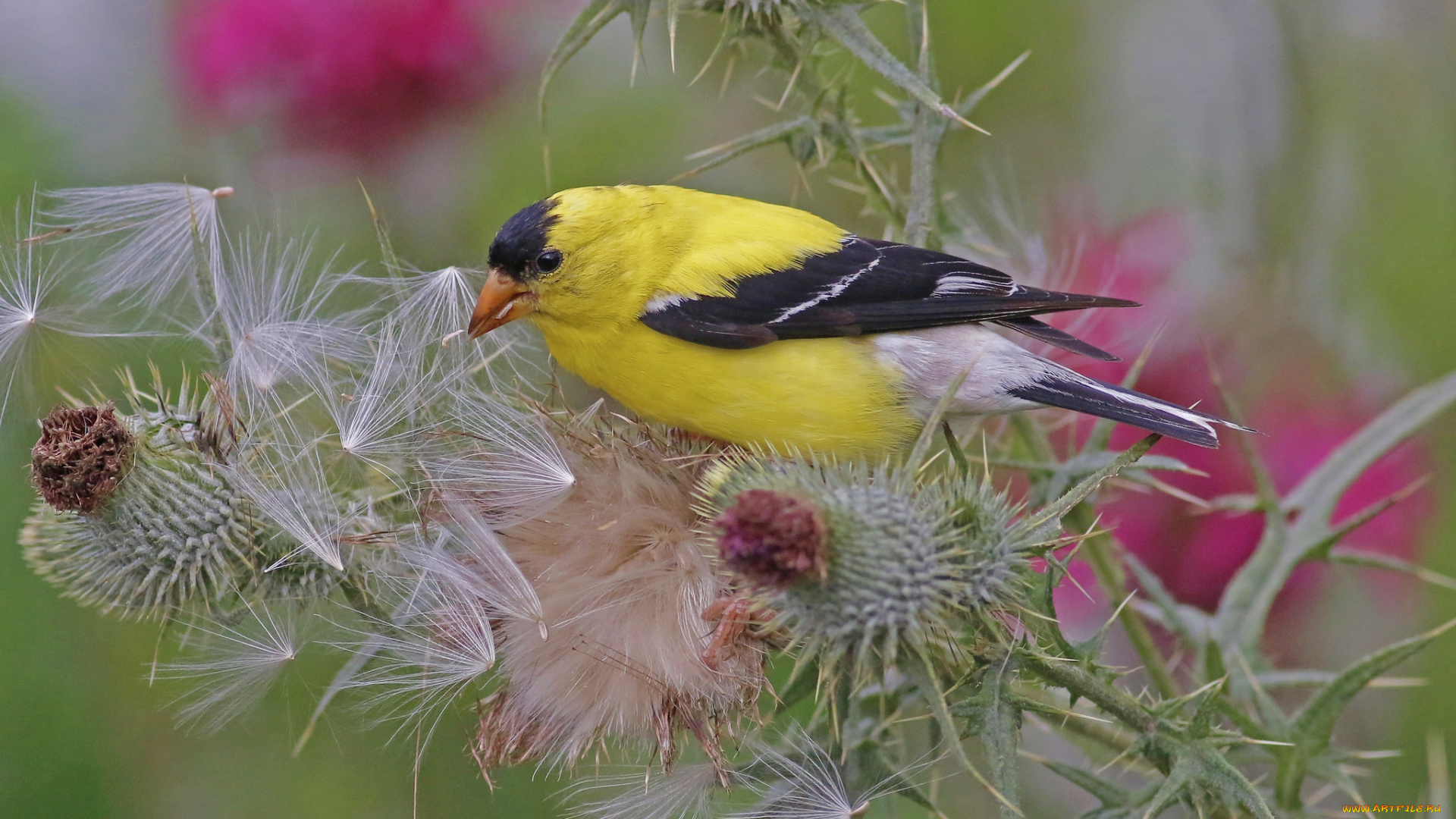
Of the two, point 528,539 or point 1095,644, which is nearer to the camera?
point 1095,644

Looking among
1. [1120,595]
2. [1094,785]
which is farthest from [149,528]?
[1120,595]

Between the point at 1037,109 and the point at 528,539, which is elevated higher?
the point at 1037,109

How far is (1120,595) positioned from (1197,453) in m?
0.60

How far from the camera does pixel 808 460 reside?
7.11ft

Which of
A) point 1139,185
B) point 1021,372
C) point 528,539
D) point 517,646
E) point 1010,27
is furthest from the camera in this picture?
point 1139,185

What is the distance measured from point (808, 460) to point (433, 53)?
1307 mm

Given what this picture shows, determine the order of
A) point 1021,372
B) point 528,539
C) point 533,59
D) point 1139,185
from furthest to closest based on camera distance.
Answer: point 1139,185 < point 533,59 < point 1021,372 < point 528,539

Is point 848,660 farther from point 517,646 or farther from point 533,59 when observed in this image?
point 533,59

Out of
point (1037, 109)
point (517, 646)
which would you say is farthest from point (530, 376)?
point (1037, 109)

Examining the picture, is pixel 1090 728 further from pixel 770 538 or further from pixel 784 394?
pixel 770 538

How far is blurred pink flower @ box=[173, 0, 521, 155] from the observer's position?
95.5 inches

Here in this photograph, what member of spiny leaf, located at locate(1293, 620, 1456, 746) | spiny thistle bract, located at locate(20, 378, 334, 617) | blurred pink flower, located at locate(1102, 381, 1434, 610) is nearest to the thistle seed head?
spiny thistle bract, located at locate(20, 378, 334, 617)

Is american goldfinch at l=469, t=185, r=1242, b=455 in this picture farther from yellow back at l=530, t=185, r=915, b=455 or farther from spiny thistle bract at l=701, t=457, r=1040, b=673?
spiny thistle bract at l=701, t=457, r=1040, b=673

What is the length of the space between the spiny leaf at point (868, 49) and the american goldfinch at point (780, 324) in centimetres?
37
